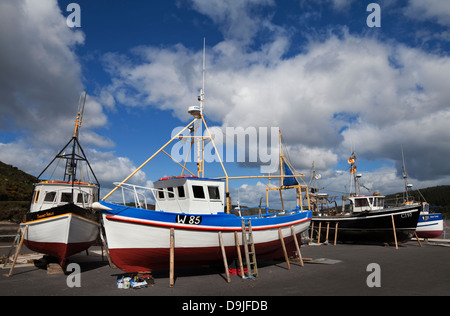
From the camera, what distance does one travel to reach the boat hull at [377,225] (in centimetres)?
2300

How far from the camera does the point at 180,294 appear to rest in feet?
31.8

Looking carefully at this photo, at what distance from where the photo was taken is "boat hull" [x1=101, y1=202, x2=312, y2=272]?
11.0 metres

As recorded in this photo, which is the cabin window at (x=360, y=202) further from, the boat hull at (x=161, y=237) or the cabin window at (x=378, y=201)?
the boat hull at (x=161, y=237)

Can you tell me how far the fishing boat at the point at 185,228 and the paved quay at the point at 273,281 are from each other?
108cm

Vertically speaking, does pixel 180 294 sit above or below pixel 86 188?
below

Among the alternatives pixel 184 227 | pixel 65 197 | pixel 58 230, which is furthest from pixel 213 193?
pixel 65 197

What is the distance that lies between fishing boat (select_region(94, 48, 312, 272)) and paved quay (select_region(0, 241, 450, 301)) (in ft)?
3.53

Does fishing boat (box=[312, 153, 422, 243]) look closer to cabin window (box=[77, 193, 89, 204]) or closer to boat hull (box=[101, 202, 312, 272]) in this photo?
boat hull (box=[101, 202, 312, 272])

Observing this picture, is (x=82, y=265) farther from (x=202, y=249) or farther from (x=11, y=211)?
(x=11, y=211)

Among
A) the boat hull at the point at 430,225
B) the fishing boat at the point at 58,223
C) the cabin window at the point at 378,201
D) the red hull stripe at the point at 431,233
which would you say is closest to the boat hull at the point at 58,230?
the fishing boat at the point at 58,223

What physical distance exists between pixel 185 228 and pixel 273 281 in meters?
4.37
